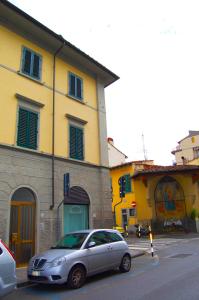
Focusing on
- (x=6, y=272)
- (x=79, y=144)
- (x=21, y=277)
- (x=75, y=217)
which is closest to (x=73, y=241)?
(x=21, y=277)

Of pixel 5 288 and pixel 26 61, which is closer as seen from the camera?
pixel 5 288

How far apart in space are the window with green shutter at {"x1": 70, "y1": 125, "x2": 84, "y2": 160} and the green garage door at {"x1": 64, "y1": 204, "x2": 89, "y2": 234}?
8.26ft

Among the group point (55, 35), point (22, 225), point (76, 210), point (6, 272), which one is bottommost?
point (6, 272)

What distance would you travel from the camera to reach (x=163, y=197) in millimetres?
27172

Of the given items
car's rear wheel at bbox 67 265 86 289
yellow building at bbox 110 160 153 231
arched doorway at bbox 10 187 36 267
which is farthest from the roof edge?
yellow building at bbox 110 160 153 231

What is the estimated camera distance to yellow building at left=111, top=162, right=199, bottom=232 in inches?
1018

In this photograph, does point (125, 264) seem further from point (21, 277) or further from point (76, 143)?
point (76, 143)

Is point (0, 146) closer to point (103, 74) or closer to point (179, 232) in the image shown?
point (103, 74)

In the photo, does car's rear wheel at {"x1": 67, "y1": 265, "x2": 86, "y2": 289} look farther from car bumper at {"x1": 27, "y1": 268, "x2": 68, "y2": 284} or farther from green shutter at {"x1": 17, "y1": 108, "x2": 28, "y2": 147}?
green shutter at {"x1": 17, "y1": 108, "x2": 28, "y2": 147}

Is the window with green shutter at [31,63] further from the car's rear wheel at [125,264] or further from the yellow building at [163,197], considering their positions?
the yellow building at [163,197]

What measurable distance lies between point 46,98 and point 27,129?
2.10m

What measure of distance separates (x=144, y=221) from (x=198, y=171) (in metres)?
6.79

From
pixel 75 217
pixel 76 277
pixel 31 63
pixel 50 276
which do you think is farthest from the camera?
pixel 75 217

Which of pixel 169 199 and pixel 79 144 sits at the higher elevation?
pixel 79 144
